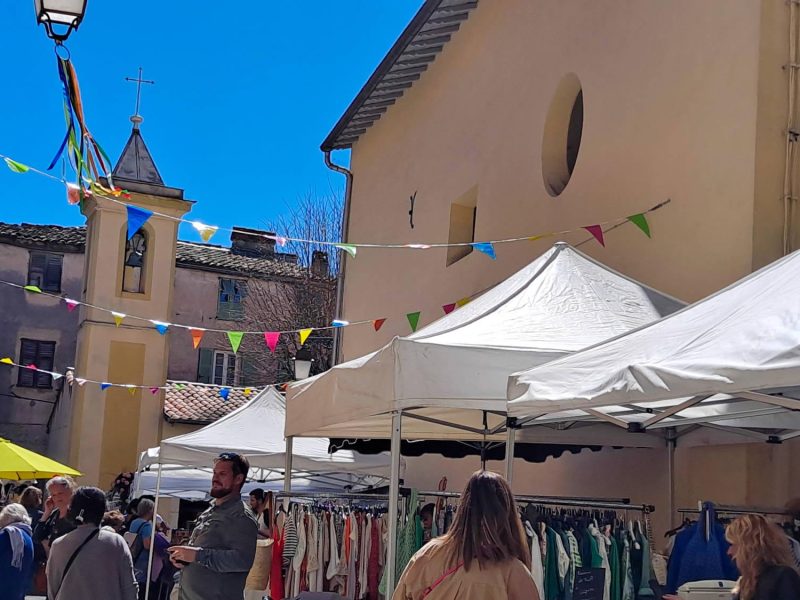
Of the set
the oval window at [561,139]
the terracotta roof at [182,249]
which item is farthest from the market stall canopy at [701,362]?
the terracotta roof at [182,249]

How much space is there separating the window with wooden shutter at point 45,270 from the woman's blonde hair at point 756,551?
32.7 meters

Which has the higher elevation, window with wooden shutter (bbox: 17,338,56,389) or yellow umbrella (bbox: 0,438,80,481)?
window with wooden shutter (bbox: 17,338,56,389)

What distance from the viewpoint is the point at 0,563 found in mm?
7461

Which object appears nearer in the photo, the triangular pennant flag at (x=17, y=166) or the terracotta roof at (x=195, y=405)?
the triangular pennant flag at (x=17, y=166)

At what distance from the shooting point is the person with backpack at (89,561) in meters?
6.00

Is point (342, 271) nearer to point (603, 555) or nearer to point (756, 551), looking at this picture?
point (603, 555)

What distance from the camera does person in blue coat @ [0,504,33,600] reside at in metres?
7.48

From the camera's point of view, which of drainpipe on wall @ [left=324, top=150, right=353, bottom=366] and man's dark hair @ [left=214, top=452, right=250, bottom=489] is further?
drainpipe on wall @ [left=324, top=150, right=353, bottom=366]

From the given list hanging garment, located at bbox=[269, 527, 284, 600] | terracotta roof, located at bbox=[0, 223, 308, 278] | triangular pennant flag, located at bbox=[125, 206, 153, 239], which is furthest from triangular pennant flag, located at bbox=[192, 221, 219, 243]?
terracotta roof, located at bbox=[0, 223, 308, 278]

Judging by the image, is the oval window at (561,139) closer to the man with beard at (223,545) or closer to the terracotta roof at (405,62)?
the terracotta roof at (405,62)

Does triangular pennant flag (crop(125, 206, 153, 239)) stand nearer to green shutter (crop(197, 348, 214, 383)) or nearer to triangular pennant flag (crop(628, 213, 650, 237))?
triangular pennant flag (crop(628, 213, 650, 237))

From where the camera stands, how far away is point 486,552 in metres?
3.74

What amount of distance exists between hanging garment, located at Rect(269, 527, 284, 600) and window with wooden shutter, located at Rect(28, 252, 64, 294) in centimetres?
2802

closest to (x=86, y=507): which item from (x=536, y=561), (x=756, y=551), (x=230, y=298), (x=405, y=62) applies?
(x=536, y=561)
